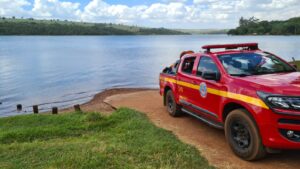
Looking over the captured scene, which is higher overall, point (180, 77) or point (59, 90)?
point (180, 77)

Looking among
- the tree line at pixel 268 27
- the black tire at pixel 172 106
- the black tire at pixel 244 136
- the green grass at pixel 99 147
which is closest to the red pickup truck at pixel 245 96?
the black tire at pixel 244 136

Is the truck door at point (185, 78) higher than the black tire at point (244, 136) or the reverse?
higher

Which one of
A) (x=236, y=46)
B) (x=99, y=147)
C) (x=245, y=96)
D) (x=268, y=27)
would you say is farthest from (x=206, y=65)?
(x=268, y=27)

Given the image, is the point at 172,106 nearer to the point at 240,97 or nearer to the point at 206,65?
the point at 206,65

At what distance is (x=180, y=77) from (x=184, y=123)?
1.18m

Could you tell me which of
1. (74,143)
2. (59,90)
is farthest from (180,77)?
(59,90)

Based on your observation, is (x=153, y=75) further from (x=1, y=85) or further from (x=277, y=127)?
(x=277, y=127)

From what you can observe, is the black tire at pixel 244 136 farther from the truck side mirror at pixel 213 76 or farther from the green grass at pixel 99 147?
the truck side mirror at pixel 213 76

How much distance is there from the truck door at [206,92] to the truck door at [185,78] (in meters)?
0.22

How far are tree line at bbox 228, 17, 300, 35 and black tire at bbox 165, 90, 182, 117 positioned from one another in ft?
474

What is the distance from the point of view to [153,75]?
107ft

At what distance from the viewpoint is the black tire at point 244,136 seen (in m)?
5.68

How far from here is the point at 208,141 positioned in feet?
24.2

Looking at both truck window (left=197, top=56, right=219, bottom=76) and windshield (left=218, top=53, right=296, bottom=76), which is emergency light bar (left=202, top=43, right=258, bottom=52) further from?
windshield (left=218, top=53, right=296, bottom=76)
